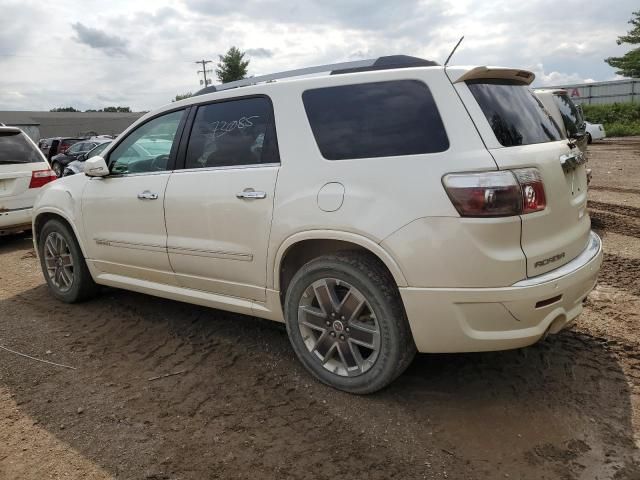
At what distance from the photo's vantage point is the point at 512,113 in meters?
2.89

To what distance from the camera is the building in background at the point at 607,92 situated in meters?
32.6

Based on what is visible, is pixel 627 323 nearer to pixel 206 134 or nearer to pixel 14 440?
pixel 206 134

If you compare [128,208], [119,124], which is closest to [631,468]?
[128,208]

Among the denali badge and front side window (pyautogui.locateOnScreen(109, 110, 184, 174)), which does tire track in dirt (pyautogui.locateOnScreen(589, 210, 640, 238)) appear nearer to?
the denali badge

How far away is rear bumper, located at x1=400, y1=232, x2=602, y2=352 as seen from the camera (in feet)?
8.44

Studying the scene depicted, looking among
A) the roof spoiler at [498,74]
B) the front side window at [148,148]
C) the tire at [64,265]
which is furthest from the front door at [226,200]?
the tire at [64,265]

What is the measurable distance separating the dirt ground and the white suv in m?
0.35

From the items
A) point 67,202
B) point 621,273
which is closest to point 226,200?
point 67,202

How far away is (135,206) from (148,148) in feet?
1.62

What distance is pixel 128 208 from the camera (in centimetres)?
409

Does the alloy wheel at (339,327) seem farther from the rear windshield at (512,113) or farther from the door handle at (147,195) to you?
the door handle at (147,195)

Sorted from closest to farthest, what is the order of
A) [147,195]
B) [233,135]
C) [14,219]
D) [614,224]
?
1. [233,135]
2. [147,195]
3. [614,224]
4. [14,219]

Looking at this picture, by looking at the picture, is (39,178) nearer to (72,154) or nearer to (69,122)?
(72,154)

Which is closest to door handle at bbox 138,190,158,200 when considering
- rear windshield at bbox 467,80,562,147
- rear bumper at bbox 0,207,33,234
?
rear windshield at bbox 467,80,562,147
